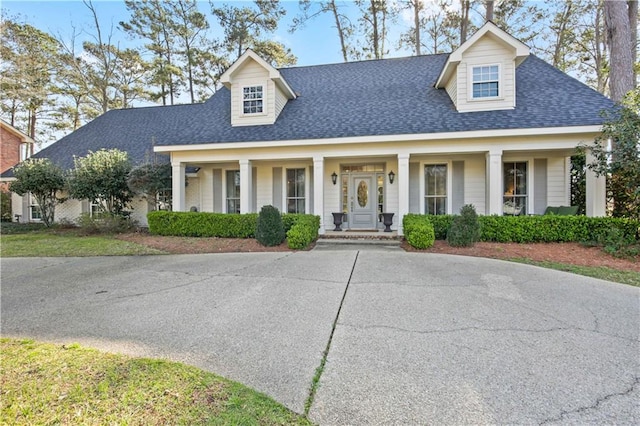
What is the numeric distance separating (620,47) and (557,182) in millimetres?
5795

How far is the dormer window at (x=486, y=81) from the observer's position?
32.5ft

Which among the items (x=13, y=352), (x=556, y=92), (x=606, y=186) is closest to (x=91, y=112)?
(x=13, y=352)

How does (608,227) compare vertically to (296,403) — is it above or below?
above

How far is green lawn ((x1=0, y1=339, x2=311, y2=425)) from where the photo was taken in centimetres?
202

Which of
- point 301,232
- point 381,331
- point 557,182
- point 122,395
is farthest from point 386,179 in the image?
point 122,395

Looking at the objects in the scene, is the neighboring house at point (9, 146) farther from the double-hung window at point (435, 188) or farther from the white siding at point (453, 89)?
the white siding at point (453, 89)

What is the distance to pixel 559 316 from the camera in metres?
3.79

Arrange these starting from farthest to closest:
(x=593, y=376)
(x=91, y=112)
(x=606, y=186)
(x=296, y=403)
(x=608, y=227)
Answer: (x=91, y=112), (x=606, y=186), (x=608, y=227), (x=593, y=376), (x=296, y=403)

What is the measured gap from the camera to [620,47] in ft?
36.0

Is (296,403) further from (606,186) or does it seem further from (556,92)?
(556,92)

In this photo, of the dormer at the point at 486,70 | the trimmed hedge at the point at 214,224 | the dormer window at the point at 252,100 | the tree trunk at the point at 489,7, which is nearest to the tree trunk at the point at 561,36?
the tree trunk at the point at 489,7

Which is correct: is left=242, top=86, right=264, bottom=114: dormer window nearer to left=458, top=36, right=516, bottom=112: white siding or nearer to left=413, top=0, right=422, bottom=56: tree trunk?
left=458, top=36, right=516, bottom=112: white siding

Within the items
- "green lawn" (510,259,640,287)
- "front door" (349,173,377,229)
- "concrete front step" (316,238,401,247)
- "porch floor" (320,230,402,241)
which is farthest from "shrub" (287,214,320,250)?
"green lawn" (510,259,640,287)

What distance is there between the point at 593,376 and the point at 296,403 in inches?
98.8
